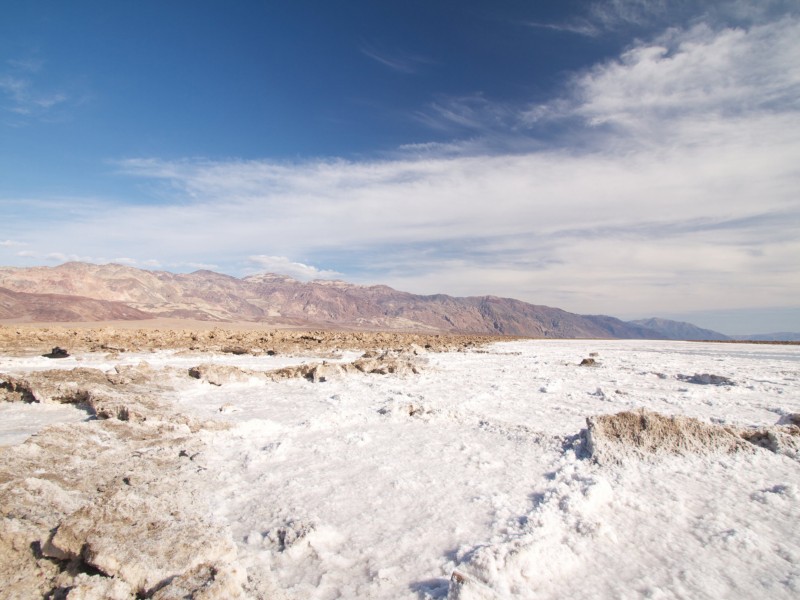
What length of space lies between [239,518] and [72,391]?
5.70m

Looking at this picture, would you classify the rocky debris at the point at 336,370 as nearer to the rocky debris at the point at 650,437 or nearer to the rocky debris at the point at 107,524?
the rocky debris at the point at 107,524

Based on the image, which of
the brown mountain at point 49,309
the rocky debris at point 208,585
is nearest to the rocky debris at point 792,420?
the rocky debris at point 208,585

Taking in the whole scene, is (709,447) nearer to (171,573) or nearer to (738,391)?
(171,573)

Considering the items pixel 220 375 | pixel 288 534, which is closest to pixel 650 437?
pixel 288 534

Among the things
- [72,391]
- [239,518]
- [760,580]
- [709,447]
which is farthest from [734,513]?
[72,391]

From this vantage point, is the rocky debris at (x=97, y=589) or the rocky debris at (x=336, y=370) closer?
the rocky debris at (x=97, y=589)

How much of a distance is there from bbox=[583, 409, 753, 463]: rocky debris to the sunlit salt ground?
154 millimetres

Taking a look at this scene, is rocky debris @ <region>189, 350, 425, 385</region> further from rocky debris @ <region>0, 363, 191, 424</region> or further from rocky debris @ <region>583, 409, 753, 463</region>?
rocky debris @ <region>583, 409, 753, 463</region>

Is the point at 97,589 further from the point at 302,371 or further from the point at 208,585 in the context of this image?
the point at 302,371

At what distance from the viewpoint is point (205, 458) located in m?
4.75

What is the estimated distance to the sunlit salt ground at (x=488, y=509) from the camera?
267 cm

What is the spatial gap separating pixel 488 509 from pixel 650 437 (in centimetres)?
222

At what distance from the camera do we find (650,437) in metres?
4.64

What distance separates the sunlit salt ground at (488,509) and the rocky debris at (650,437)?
15cm
